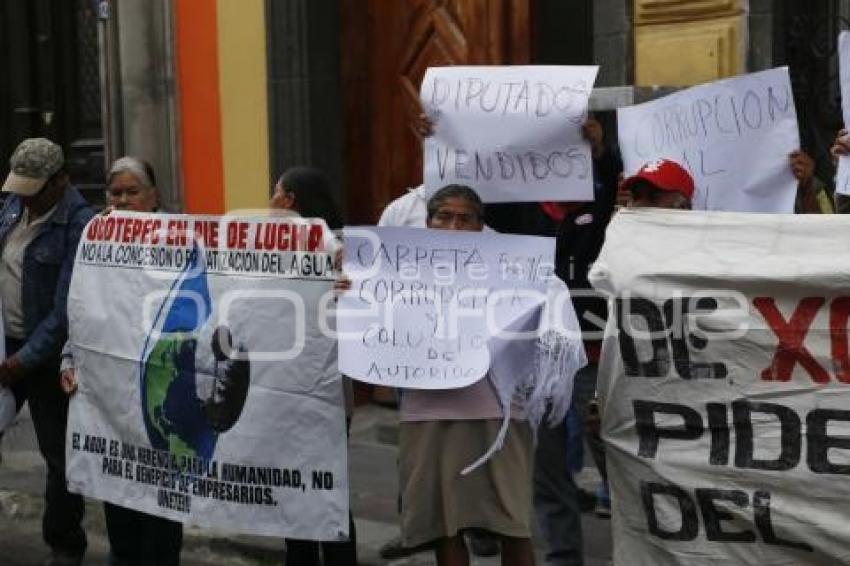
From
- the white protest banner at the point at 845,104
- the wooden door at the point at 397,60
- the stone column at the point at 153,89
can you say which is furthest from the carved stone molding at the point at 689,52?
the stone column at the point at 153,89

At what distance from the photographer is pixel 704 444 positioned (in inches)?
175

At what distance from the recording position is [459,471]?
4785mm

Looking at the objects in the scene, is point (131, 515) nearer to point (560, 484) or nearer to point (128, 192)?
point (128, 192)

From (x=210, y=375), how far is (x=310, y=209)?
73 cm

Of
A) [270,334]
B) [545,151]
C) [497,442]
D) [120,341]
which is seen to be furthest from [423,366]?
[120,341]

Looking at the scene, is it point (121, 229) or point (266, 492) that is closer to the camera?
point (266, 492)

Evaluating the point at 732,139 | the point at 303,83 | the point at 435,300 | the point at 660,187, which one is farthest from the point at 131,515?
the point at 303,83

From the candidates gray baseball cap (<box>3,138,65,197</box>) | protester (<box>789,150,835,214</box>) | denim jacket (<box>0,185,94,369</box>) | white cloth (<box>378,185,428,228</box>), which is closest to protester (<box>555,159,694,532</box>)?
white cloth (<box>378,185,428,228</box>)

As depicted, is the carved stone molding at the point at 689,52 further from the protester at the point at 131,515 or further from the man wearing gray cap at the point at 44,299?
the man wearing gray cap at the point at 44,299

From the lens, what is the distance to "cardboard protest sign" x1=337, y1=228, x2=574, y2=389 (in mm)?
4738

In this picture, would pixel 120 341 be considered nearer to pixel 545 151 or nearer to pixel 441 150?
pixel 441 150

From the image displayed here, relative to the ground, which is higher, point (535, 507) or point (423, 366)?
point (423, 366)

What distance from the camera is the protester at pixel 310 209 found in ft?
17.7

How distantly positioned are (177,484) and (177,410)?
0.93ft
